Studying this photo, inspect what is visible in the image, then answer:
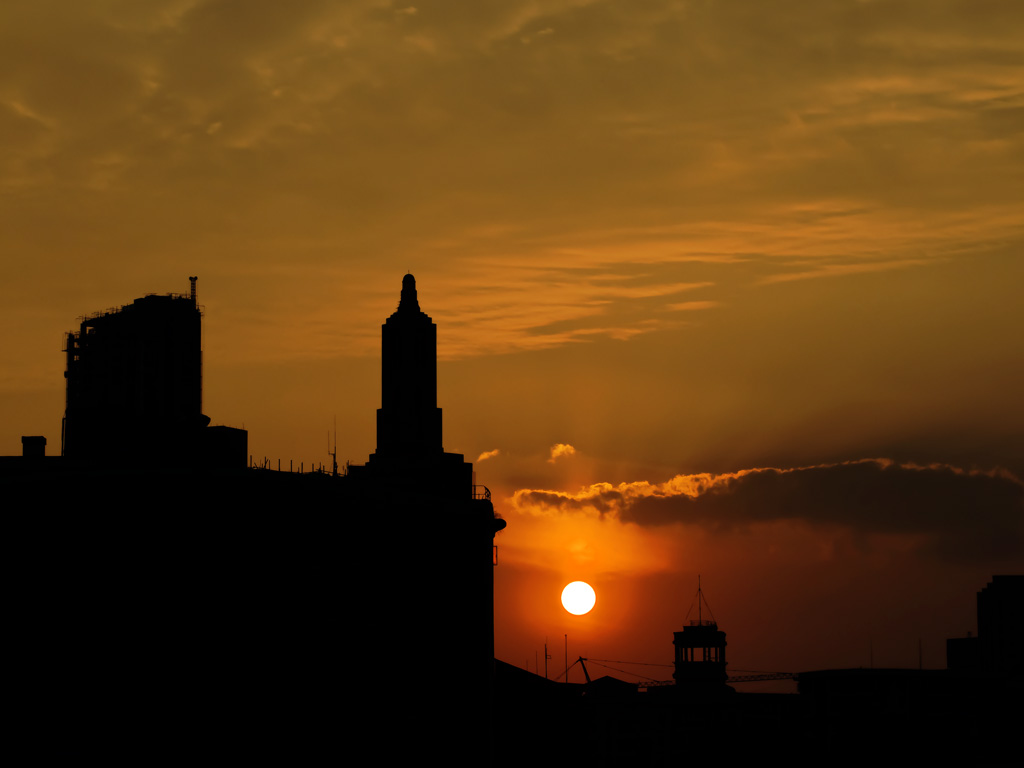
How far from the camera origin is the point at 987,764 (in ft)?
638

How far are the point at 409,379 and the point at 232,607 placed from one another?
207ft

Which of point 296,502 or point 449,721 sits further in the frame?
point 449,721

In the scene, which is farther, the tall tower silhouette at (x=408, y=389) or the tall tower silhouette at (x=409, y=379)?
the tall tower silhouette at (x=409, y=379)

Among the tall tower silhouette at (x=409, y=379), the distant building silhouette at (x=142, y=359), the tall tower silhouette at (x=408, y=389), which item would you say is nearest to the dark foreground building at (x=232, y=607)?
the tall tower silhouette at (x=408, y=389)

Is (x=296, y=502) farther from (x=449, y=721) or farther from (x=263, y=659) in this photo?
(x=449, y=721)

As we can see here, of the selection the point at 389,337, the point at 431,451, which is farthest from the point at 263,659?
the point at 389,337

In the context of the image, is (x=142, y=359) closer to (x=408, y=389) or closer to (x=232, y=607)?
(x=408, y=389)

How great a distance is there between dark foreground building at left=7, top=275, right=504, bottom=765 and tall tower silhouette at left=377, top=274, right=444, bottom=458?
3254 cm

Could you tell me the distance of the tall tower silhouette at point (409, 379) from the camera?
128 metres

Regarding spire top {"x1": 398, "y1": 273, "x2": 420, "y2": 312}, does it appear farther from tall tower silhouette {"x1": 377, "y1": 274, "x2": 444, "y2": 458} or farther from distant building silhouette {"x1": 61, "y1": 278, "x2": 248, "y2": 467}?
distant building silhouette {"x1": 61, "y1": 278, "x2": 248, "y2": 467}

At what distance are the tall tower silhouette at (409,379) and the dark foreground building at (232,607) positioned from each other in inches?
1281

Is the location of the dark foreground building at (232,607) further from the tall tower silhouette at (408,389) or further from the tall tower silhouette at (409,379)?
the tall tower silhouette at (409,379)

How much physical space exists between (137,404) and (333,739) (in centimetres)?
9111

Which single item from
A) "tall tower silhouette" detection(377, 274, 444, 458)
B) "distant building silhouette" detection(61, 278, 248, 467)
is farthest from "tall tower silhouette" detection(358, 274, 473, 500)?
"distant building silhouette" detection(61, 278, 248, 467)
